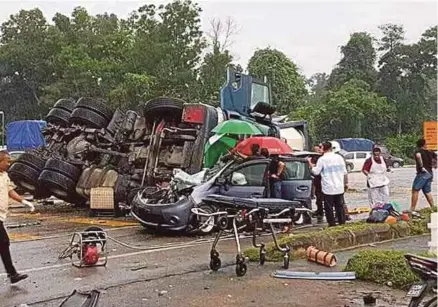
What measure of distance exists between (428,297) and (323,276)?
3558 millimetres

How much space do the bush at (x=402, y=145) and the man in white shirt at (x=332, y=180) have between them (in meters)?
34.9

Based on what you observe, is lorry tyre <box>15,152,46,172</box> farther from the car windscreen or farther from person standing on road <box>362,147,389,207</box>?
person standing on road <box>362,147,389,207</box>

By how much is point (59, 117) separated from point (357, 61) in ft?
140

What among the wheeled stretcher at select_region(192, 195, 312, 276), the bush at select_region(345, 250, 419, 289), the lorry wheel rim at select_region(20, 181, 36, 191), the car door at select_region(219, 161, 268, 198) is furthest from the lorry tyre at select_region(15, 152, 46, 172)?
the bush at select_region(345, 250, 419, 289)

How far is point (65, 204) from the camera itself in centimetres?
2008

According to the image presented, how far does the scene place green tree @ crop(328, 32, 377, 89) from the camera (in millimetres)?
56656

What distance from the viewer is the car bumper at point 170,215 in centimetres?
1253

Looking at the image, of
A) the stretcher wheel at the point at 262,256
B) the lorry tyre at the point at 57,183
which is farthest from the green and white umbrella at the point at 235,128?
the stretcher wheel at the point at 262,256

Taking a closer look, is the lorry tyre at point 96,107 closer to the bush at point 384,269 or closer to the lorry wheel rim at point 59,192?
the lorry wheel rim at point 59,192

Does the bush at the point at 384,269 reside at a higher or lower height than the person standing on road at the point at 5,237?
lower

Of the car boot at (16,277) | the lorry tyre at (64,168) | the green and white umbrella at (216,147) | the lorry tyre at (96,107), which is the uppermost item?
the lorry tyre at (96,107)

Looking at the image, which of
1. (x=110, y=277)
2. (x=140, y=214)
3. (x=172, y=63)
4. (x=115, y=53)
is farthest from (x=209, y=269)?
(x=115, y=53)

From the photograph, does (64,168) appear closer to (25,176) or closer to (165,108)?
(25,176)

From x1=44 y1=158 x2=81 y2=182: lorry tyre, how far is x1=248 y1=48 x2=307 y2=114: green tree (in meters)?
34.0
